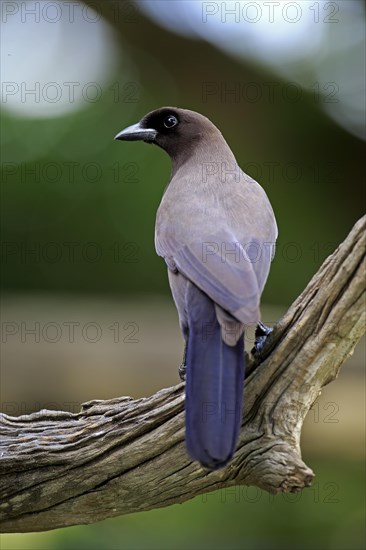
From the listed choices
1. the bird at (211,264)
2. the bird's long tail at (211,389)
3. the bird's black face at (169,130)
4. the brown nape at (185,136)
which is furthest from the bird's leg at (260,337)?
the bird's black face at (169,130)

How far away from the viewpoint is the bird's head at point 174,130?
4.27 m

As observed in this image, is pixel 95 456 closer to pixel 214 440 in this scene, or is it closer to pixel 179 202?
pixel 214 440


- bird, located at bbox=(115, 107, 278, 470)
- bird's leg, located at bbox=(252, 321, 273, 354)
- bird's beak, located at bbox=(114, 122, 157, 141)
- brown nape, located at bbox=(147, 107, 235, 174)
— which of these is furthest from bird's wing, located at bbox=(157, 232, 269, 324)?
bird's beak, located at bbox=(114, 122, 157, 141)

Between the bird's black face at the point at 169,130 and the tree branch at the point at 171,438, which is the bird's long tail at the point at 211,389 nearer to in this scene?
the tree branch at the point at 171,438

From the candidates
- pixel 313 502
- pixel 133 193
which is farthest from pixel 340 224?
pixel 313 502

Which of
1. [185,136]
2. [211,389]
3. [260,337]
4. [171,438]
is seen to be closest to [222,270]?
[260,337]

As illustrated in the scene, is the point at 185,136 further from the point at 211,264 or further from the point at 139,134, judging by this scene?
the point at 211,264

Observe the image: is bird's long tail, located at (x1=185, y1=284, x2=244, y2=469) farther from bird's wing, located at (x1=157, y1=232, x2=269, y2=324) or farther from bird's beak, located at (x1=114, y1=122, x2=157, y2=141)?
bird's beak, located at (x1=114, y1=122, x2=157, y2=141)

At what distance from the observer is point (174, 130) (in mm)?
4316

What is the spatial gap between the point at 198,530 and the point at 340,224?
9.19 ft

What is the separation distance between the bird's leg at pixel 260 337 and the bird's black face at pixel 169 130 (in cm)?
132

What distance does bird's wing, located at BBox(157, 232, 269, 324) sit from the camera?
296 centimetres

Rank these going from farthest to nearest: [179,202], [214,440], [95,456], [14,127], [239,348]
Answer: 1. [14,127]
2. [179,202]
3. [95,456]
4. [239,348]
5. [214,440]

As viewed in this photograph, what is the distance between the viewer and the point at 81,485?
3346mm
